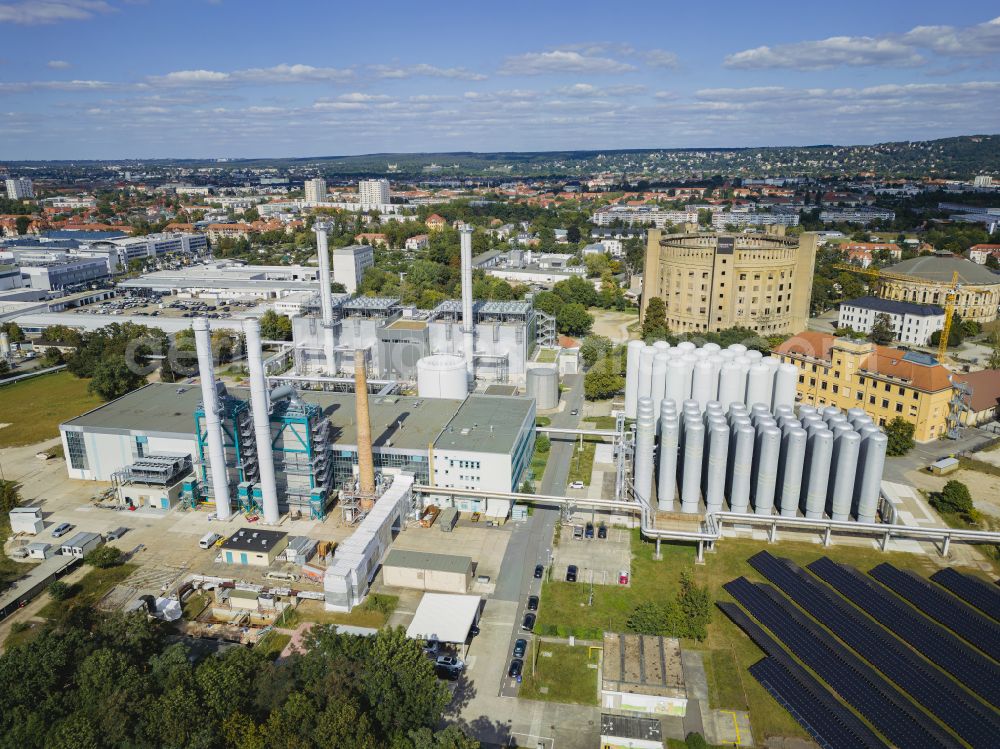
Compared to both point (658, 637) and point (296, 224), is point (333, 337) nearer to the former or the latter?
point (658, 637)

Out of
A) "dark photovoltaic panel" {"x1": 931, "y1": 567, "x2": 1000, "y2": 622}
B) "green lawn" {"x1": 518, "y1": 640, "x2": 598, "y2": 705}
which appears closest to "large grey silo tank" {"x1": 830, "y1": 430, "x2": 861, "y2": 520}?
"dark photovoltaic panel" {"x1": 931, "y1": 567, "x2": 1000, "y2": 622}

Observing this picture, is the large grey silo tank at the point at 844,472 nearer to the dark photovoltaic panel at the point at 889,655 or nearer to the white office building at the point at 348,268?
the dark photovoltaic panel at the point at 889,655

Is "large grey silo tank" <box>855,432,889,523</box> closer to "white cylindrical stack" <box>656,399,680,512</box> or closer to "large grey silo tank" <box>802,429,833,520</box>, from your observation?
"large grey silo tank" <box>802,429,833,520</box>

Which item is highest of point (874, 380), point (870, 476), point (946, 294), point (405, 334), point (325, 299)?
point (325, 299)

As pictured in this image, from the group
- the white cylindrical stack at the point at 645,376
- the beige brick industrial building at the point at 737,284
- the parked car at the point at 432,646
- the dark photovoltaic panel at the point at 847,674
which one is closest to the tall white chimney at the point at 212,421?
the parked car at the point at 432,646

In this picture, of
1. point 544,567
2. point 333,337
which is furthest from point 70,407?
point 544,567

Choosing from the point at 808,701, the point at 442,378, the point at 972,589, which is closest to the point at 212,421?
the point at 442,378

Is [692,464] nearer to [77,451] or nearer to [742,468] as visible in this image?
[742,468]

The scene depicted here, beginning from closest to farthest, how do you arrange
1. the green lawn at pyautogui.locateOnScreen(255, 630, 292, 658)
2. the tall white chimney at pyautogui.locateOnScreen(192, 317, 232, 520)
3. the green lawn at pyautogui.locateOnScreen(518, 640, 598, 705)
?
the green lawn at pyautogui.locateOnScreen(518, 640, 598, 705) < the green lawn at pyautogui.locateOnScreen(255, 630, 292, 658) < the tall white chimney at pyautogui.locateOnScreen(192, 317, 232, 520)
